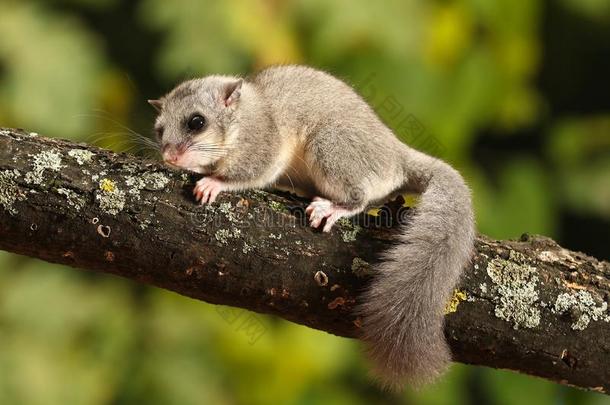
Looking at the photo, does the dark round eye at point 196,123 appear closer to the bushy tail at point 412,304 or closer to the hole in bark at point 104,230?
the hole in bark at point 104,230

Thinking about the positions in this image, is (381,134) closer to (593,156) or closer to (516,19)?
(516,19)

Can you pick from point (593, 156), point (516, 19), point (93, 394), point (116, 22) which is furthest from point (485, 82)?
point (93, 394)

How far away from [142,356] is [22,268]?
1.02 meters

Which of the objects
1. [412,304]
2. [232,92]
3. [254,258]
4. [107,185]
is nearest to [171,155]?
[232,92]

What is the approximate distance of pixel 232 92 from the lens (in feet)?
12.0

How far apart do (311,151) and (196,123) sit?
1.59 ft

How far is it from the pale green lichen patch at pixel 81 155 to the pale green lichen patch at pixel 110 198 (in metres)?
0.10

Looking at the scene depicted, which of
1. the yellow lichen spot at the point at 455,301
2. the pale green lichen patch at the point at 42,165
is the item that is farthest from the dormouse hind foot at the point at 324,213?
the pale green lichen patch at the point at 42,165

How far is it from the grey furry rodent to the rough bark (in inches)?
4.6

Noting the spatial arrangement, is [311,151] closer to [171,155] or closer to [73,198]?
[171,155]

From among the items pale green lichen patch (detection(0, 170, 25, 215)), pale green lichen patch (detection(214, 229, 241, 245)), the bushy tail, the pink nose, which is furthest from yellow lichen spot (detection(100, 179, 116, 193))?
the bushy tail

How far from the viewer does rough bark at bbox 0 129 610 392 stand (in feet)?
9.02

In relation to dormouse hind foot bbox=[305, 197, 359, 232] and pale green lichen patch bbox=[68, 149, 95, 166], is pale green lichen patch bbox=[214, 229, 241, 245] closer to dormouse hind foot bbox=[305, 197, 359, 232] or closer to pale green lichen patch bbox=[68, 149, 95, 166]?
dormouse hind foot bbox=[305, 197, 359, 232]

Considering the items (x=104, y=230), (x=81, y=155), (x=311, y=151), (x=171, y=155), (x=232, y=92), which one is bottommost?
(x=104, y=230)
